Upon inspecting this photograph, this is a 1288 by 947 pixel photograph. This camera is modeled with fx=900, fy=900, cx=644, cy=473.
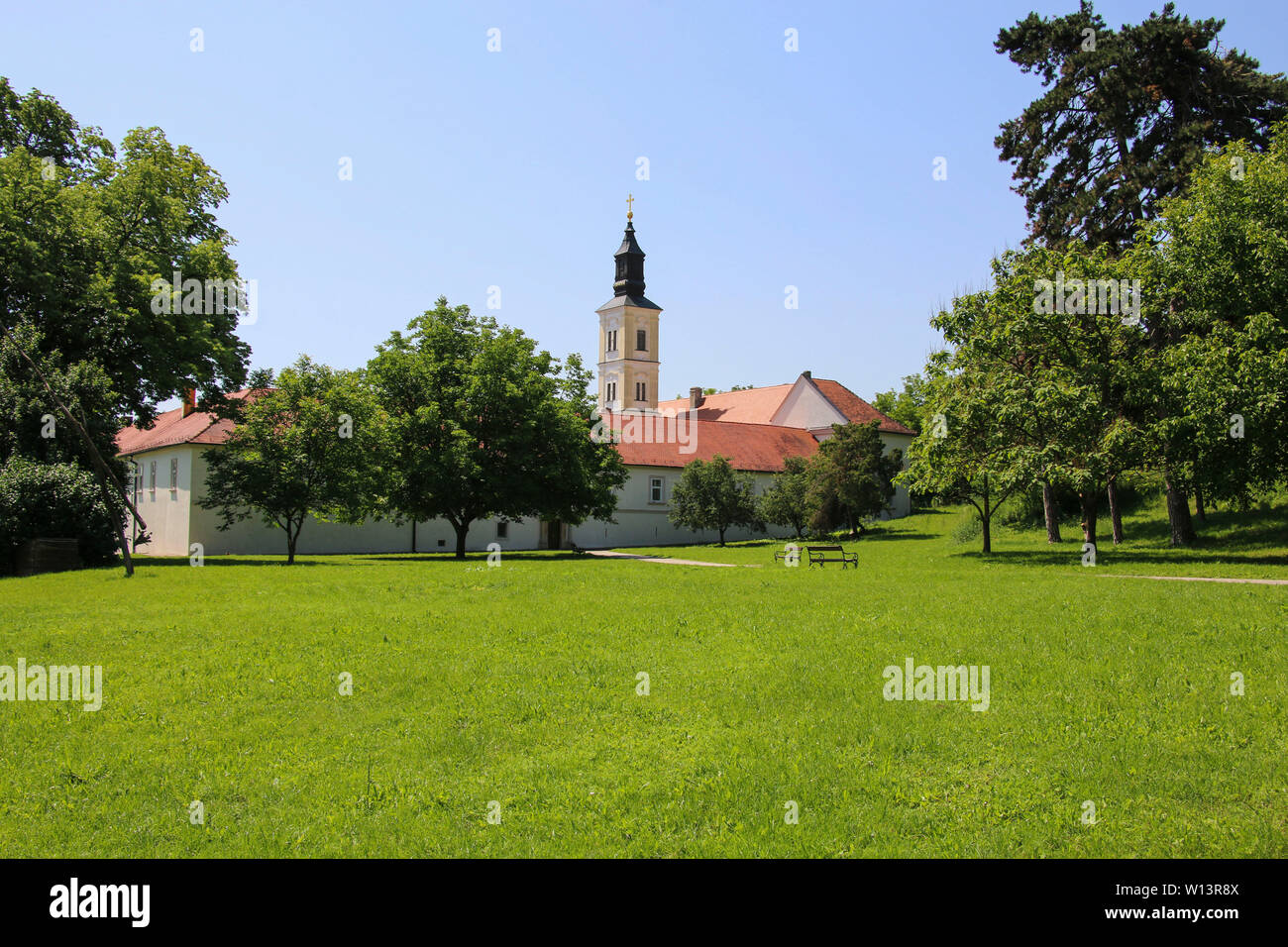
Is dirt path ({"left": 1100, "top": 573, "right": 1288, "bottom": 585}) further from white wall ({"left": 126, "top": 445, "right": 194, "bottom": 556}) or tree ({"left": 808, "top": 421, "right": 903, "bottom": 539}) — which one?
white wall ({"left": 126, "top": 445, "right": 194, "bottom": 556})

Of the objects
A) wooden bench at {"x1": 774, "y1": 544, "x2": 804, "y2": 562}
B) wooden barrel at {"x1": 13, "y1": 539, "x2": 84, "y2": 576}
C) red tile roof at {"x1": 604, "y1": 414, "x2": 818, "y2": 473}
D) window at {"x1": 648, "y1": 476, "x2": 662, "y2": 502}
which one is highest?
red tile roof at {"x1": 604, "y1": 414, "x2": 818, "y2": 473}

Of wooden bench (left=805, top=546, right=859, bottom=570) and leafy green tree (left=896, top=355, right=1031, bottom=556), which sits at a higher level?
leafy green tree (left=896, top=355, right=1031, bottom=556)

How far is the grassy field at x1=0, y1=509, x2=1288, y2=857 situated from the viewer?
642 cm

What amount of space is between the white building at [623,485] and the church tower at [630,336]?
6426mm

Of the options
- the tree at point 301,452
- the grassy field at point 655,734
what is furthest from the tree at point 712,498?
the grassy field at point 655,734

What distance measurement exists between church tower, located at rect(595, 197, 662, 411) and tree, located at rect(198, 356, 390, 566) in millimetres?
52859

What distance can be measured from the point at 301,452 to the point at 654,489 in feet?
83.3

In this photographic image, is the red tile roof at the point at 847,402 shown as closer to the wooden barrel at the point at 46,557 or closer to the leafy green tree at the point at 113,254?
the leafy green tree at the point at 113,254

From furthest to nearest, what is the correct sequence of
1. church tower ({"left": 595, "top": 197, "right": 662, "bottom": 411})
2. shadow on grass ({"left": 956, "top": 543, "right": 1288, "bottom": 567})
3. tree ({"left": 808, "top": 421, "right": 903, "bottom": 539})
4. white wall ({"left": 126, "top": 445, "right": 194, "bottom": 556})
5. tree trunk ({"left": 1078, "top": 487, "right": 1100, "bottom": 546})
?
church tower ({"left": 595, "top": 197, "right": 662, "bottom": 411}) → tree ({"left": 808, "top": 421, "right": 903, "bottom": 539}) → white wall ({"left": 126, "top": 445, "right": 194, "bottom": 556}) → tree trunk ({"left": 1078, "top": 487, "right": 1100, "bottom": 546}) → shadow on grass ({"left": 956, "top": 543, "right": 1288, "bottom": 567})

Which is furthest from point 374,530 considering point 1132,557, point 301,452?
point 1132,557

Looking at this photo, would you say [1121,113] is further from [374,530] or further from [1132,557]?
[374,530]

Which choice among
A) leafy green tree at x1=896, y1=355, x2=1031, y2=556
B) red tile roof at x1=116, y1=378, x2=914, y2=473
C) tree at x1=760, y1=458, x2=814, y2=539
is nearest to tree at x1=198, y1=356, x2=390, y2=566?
red tile roof at x1=116, y1=378, x2=914, y2=473

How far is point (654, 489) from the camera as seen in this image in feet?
174
